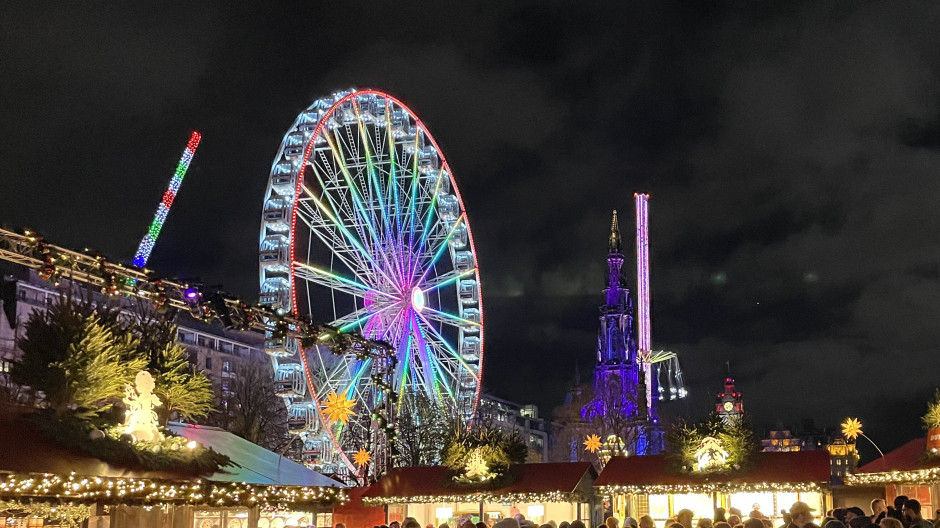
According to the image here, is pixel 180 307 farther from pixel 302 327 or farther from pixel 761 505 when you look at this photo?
pixel 761 505

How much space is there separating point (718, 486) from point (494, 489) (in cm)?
632

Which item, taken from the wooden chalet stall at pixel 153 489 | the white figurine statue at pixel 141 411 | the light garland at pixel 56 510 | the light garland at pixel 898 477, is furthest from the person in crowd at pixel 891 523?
the light garland at pixel 898 477

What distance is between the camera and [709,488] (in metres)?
28.1

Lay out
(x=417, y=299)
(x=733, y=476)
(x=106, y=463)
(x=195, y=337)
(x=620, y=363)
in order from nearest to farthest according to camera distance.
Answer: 1. (x=106, y=463)
2. (x=733, y=476)
3. (x=417, y=299)
4. (x=195, y=337)
5. (x=620, y=363)

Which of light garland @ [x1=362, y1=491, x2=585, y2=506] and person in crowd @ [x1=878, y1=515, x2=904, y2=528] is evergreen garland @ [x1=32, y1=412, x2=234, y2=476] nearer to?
light garland @ [x1=362, y1=491, x2=585, y2=506]

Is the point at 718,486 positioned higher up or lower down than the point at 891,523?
higher up

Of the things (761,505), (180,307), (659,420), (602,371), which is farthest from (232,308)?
(602,371)

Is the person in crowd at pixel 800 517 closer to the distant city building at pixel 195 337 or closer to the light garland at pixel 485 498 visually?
the light garland at pixel 485 498

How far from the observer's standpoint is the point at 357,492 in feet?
102

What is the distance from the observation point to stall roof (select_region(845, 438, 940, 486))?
24.1 m

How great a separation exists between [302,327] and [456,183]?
14.2 m

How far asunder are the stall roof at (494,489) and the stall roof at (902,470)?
24.1 feet

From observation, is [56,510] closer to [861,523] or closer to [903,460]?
Answer: [861,523]

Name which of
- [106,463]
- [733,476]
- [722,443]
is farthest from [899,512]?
[722,443]
